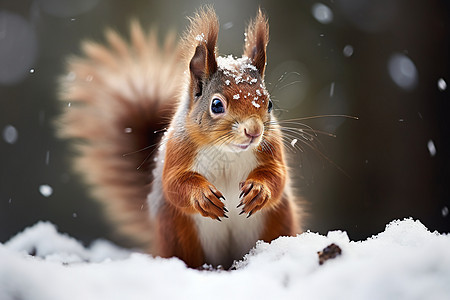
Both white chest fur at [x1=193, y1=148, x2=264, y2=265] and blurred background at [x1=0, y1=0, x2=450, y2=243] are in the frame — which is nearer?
white chest fur at [x1=193, y1=148, x2=264, y2=265]

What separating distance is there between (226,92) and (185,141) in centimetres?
11

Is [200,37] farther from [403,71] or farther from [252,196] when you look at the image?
[403,71]

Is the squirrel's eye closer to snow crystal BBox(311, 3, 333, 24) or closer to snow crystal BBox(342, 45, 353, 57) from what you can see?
snow crystal BBox(311, 3, 333, 24)

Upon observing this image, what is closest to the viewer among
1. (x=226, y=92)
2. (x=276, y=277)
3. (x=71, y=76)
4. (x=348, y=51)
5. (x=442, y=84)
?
(x=276, y=277)

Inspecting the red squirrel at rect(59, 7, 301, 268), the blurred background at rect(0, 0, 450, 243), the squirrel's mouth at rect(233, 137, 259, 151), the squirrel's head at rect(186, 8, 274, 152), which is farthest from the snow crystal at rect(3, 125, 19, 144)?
the squirrel's mouth at rect(233, 137, 259, 151)

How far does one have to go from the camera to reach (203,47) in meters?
0.68

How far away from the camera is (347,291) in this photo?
0.47 metres

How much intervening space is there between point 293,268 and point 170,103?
459 mm

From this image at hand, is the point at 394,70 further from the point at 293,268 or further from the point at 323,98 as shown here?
the point at 293,268

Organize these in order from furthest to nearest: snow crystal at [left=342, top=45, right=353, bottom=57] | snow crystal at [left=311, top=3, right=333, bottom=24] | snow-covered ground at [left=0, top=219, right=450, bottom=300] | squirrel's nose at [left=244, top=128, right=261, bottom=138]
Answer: snow crystal at [left=342, top=45, right=353, bottom=57]
snow crystal at [left=311, top=3, right=333, bottom=24]
squirrel's nose at [left=244, top=128, right=261, bottom=138]
snow-covered ground at [left=0, top=219, right=450, bottom=300]

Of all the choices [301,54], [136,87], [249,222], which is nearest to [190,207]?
[249,222]

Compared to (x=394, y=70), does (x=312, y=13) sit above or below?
above

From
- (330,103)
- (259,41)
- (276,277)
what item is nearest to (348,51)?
(330,103)

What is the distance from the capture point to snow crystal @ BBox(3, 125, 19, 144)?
1.20m
